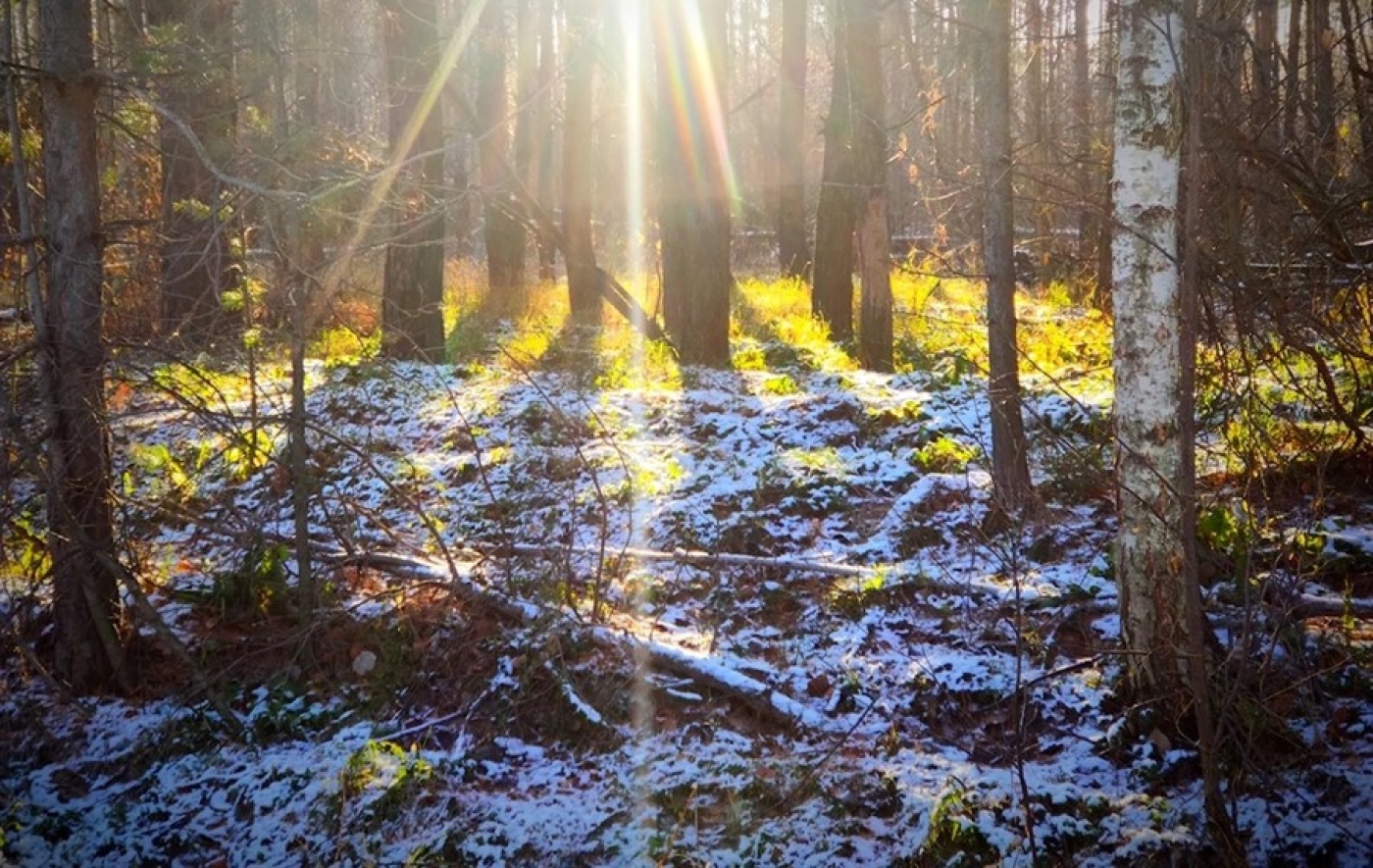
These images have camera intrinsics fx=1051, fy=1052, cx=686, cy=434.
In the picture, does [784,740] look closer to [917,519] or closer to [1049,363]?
[917,519]

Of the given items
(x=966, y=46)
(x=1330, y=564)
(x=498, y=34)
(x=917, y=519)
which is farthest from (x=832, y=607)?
(x=498, y=34)

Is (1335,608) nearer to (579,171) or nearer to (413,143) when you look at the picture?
(413,143)

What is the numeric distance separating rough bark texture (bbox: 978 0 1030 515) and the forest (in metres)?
0.04

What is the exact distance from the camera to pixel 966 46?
7781 mm

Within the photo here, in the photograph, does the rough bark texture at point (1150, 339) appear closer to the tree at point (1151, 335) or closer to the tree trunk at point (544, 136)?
the tree at point (1151, 335)

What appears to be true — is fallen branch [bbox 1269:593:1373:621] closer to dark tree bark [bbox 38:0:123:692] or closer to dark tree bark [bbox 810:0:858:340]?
dark tree bark [bbox 38:0:123:692]

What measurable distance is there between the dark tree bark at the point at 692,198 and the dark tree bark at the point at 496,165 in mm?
2445

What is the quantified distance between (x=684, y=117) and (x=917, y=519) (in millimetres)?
5505

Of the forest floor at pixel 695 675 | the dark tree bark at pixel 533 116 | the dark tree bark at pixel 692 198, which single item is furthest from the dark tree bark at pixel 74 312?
the dark tree bark at pixel 533 116

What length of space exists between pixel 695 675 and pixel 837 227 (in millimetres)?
7847

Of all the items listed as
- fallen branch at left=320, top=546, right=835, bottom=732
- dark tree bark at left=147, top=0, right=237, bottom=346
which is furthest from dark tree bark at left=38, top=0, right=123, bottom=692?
fallen branch at left=320, top=546, right=835, bottom=732

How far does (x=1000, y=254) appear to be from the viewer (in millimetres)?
6574

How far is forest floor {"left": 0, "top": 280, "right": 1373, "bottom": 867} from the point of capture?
14.2 ft

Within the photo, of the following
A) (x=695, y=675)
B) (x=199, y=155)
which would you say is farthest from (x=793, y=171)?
(x=695, y=675)
